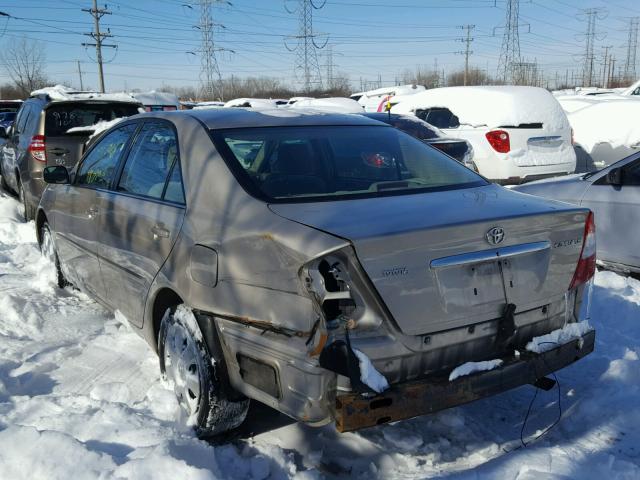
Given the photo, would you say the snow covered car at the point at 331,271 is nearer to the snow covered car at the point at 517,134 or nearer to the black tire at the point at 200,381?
the black tire at the point at 200,381

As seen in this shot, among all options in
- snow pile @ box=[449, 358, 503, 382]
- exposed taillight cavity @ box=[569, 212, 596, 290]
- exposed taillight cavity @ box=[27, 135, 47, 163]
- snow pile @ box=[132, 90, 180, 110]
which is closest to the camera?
snow pile @ box=[449, 358, 503, 382]

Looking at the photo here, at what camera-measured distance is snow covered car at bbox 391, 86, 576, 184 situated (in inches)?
411

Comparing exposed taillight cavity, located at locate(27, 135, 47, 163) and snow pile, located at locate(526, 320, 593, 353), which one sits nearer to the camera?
snow pile, located at locate(526, 320, 593, 353)

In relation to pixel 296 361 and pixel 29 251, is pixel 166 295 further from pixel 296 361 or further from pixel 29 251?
pixel 29 251

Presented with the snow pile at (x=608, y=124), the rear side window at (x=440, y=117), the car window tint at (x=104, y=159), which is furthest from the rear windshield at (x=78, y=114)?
the snow pile at (x=608, y=124)

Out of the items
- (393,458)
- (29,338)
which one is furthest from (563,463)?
(29,338)

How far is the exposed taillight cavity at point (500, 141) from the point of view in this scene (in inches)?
411

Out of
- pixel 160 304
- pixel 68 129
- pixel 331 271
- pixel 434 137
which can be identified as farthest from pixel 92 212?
pixel 434 137

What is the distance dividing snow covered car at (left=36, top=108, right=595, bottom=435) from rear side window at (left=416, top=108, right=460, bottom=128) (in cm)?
866

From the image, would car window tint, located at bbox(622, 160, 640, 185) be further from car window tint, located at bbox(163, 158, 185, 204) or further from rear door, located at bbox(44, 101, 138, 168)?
rear door, located at bbox(44, 101, 138, 168)

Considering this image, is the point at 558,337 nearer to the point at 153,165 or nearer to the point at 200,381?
the point at 200,381

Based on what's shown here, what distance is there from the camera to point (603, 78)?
71062 millimetres

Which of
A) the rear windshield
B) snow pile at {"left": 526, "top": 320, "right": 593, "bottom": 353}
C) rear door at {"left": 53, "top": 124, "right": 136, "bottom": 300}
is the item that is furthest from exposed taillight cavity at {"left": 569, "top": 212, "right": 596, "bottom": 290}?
the rear windshield

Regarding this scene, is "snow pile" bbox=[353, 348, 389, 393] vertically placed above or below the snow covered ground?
above
